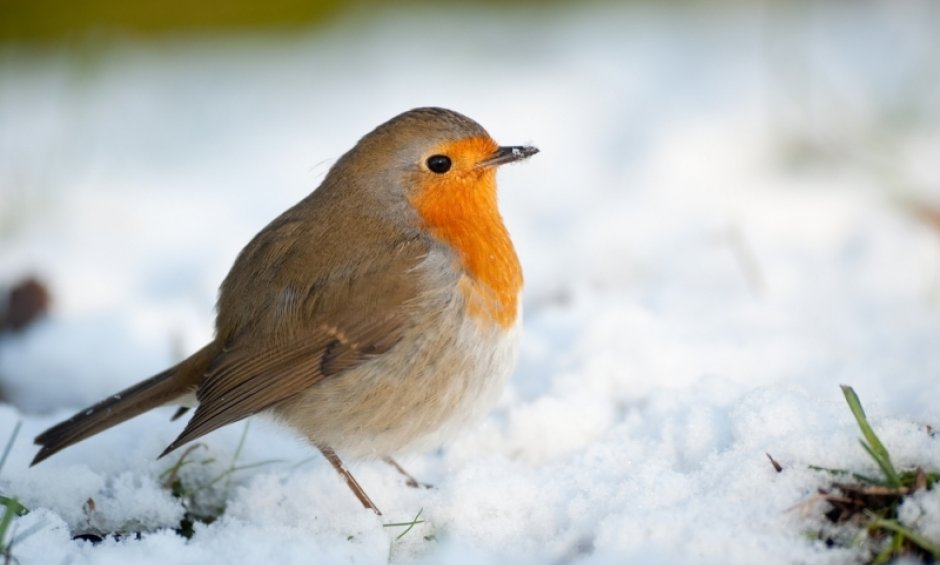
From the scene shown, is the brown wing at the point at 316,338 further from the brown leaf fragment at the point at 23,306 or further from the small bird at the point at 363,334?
the brown leaf fragment at the point at 23,306

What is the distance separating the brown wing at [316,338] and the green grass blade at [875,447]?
131 centimetres

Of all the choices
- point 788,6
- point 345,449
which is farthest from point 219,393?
point 788,6

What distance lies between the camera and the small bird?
3369mm

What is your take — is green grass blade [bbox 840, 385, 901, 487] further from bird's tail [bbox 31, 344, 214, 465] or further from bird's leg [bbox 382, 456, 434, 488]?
bird's tail [bbox 31, 344, 214, 465]

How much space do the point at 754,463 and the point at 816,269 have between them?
7.43 feet

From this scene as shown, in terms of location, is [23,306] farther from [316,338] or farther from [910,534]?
[910,534]

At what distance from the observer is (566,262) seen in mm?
5500

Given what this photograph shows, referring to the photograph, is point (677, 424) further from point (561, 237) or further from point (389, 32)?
point (389, 32)

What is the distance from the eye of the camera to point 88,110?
24.2 feet

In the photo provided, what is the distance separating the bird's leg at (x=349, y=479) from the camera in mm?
3328

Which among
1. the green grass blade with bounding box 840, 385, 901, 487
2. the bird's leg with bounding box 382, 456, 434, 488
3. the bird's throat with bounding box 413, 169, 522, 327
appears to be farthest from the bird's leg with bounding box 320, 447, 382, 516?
the green grass blade with bounding box 840, 385, 901, 487

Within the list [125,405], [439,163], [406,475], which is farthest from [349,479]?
[439,163]

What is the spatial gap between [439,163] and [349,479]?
107cm

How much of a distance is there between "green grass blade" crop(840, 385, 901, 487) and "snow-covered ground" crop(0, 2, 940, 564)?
9 cm
